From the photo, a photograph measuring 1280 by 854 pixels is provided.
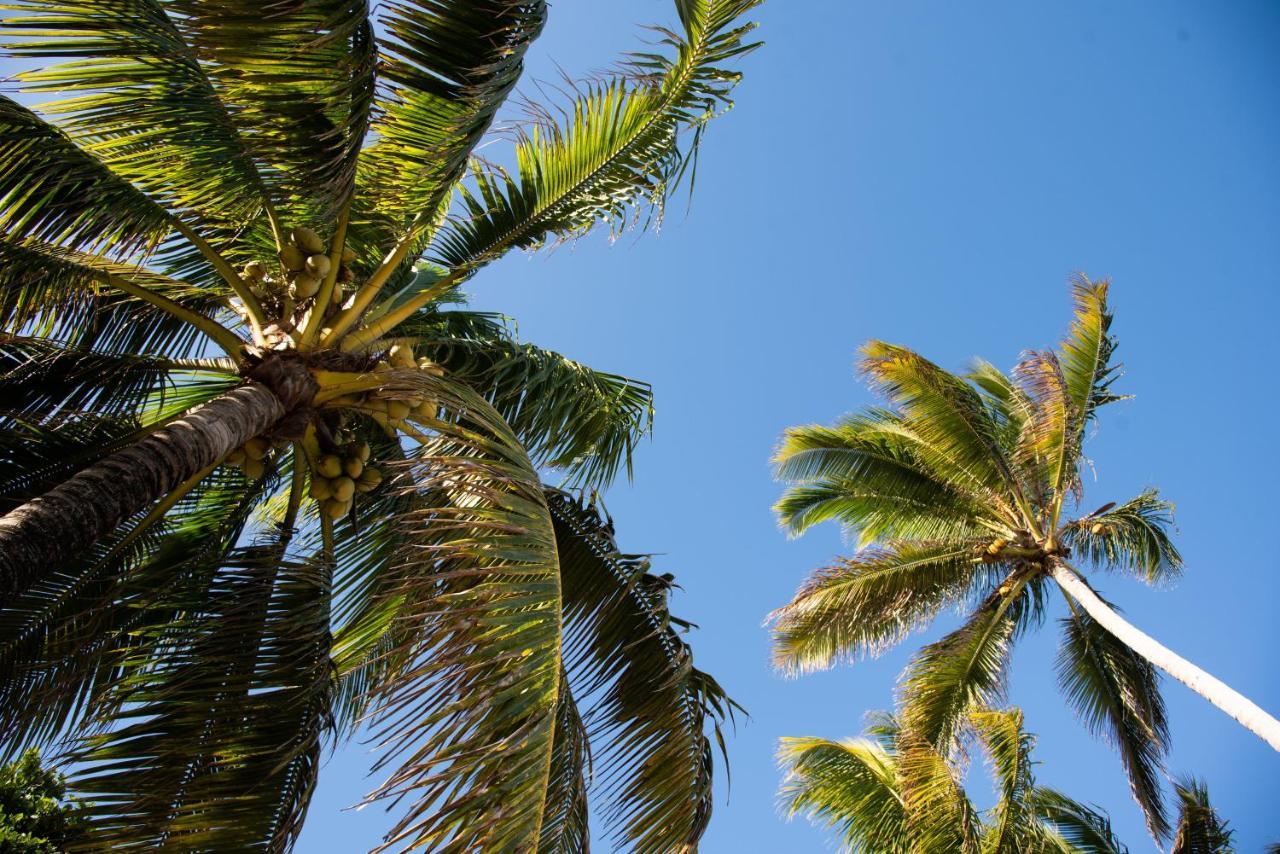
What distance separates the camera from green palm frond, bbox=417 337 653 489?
6176 millimetres

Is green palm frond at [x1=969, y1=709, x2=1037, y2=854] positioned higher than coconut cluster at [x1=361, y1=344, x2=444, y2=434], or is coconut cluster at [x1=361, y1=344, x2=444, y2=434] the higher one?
coconut cluster at [x1=361, y1=344, x2=444, y2=434]

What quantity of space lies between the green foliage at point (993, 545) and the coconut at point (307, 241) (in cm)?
790

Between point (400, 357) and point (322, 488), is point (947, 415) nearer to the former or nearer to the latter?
point (400, 357)

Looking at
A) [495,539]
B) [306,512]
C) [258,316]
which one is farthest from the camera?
[306,512]

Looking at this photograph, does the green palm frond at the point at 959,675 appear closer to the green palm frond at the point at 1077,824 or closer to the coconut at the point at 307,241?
the green palm frond at the point at 1077,824

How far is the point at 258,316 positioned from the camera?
5258 mm

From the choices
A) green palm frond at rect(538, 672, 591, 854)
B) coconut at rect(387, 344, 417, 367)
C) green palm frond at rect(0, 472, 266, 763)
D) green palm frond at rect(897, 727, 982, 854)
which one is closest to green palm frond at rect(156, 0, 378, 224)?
coconut at rect(387, 344, 417, 367)

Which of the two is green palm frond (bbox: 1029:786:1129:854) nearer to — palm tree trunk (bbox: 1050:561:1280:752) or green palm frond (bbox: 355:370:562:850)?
palm tree trunk (bbox: 1050:561:1280:752)

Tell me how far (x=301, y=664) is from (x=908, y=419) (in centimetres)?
880

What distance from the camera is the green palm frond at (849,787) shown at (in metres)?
10.1

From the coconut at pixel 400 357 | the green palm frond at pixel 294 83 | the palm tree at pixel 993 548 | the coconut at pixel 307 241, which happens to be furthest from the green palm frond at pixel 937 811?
the green palm frond at pixel 294 83

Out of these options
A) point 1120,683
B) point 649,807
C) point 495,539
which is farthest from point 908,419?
point 495,539

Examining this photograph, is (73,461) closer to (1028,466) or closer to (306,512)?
(306,512)

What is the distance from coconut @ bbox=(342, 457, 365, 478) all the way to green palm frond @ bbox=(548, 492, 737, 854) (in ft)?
3.80
